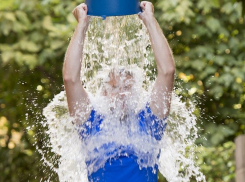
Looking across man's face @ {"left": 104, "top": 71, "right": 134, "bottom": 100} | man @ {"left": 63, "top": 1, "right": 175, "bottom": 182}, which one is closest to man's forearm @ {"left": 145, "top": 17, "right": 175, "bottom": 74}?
man @ {"left": 63, "top": 1, "right": 175, "bottom": 182}

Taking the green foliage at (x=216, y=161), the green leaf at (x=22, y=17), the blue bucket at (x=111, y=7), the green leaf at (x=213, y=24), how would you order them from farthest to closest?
the green foliage at (x=216, y=161) < the green leaf at (x=213, y=24) < the green leaf at (x=22, y=17) < the blue bucket at (x=111, y=7)

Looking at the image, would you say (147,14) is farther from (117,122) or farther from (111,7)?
(117,122)

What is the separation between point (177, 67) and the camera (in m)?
5.30

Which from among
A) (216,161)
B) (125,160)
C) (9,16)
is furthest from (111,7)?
(216,161)

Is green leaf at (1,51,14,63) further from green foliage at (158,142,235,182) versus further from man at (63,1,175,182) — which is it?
man at (63,1,175,182)

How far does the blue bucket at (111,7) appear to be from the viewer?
2691 millimetres

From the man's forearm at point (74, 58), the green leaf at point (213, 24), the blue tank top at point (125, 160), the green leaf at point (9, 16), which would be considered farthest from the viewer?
the green leaf at point (213, 24)

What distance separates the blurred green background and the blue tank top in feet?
6.03

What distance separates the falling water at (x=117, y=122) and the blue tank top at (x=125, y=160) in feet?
0.08

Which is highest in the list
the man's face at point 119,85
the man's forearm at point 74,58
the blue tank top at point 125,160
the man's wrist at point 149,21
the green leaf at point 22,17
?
the man's wrist at point 149,21

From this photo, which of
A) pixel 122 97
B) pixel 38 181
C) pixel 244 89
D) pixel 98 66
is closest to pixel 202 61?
pixel 244 89

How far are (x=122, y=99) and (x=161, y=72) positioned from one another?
0.87ft

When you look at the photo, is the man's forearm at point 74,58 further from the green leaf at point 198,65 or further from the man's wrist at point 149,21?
the green leaf at point 198,65

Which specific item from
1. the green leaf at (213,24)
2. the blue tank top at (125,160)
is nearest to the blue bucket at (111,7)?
the blue tank top at (125,160)
